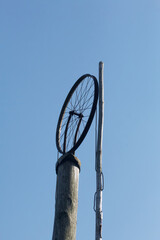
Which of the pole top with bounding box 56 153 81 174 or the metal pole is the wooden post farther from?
the metal pole

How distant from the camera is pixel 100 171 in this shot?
19.8 feet

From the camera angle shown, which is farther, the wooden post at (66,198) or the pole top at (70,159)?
the pole top at (70,159)

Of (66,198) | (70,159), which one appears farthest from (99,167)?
(66,198)

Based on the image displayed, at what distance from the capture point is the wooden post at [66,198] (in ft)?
16.4

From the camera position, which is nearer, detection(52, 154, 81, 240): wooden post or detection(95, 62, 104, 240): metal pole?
detection(52, 154, 81, 240): wooden post

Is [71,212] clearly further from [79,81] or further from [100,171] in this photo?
[79,81]

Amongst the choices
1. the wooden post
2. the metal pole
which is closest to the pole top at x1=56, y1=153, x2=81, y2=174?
the wooden post

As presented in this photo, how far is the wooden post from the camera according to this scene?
498 cm

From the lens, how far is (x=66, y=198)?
520 centimetres

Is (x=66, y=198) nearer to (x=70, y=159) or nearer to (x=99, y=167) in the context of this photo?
(x=70, y=159)

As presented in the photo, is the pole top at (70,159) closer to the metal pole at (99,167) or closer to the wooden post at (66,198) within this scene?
the wooden post at (66,198)

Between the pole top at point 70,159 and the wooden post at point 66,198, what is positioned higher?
the pole top at point 70,159

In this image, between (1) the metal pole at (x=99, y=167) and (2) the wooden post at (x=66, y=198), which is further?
(1) the metal pole at (x=99, y=167)

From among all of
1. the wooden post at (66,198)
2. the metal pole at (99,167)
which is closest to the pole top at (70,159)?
the wooden post at (66,198)
